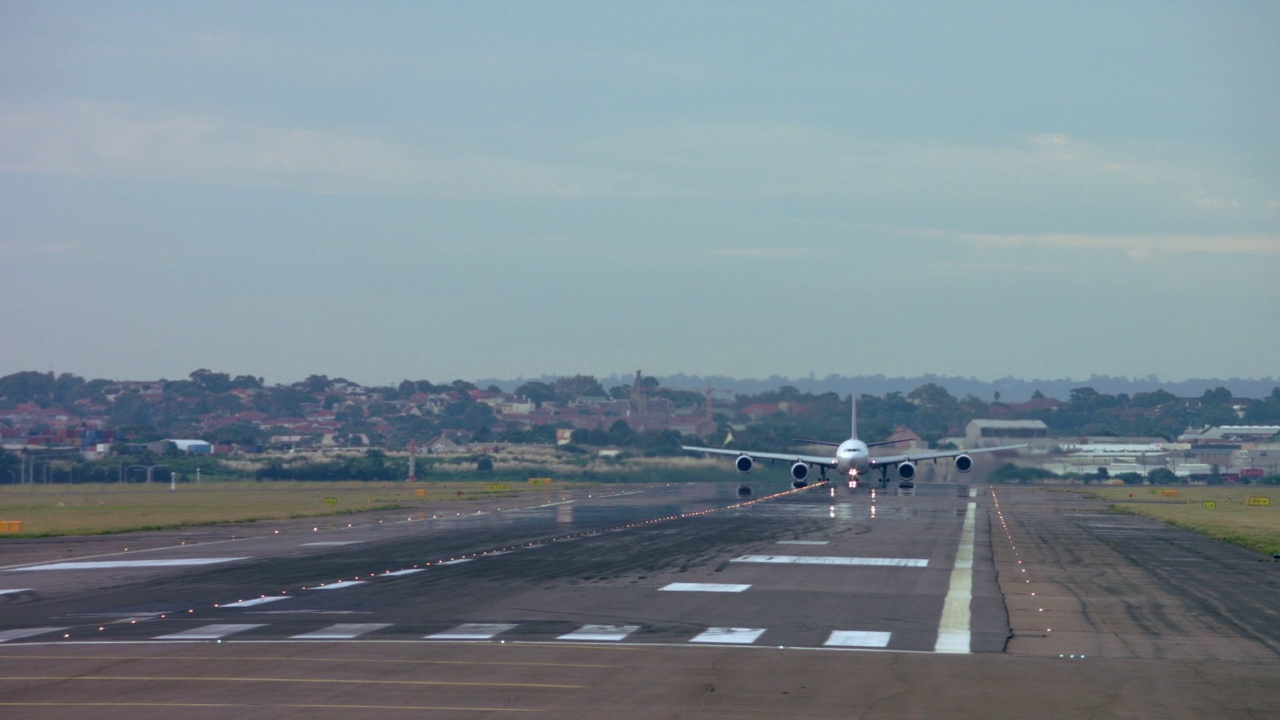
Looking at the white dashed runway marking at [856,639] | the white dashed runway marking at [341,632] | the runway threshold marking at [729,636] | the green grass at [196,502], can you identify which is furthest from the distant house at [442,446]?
the white dashed runway marking at [856,639]

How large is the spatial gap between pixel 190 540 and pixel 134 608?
829 inches

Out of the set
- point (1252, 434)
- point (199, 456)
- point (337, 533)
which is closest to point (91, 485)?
point (199, 456)

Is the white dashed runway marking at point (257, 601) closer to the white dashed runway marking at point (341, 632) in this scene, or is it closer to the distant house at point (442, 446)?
the white dashed runway marking at point (341, 632)

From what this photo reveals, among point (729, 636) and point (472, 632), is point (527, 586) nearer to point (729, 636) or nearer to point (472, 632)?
point (472, 632)

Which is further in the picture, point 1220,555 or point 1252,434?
point 1252,434

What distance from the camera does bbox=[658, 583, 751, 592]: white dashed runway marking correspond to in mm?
29609

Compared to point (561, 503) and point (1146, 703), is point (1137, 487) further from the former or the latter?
point (1146, 703)

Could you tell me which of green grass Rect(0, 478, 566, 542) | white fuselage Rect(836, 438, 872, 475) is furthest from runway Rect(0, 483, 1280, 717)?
white fuselage Rect(836, 438, 872, 475)

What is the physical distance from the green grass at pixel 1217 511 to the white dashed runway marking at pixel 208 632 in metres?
34.9

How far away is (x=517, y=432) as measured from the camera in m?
149

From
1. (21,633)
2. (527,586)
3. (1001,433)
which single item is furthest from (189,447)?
(21,633)

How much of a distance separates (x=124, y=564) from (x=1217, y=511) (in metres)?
59.7

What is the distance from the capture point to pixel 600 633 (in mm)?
22547

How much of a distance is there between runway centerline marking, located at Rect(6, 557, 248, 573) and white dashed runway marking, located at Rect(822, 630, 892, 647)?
21.8 metres
